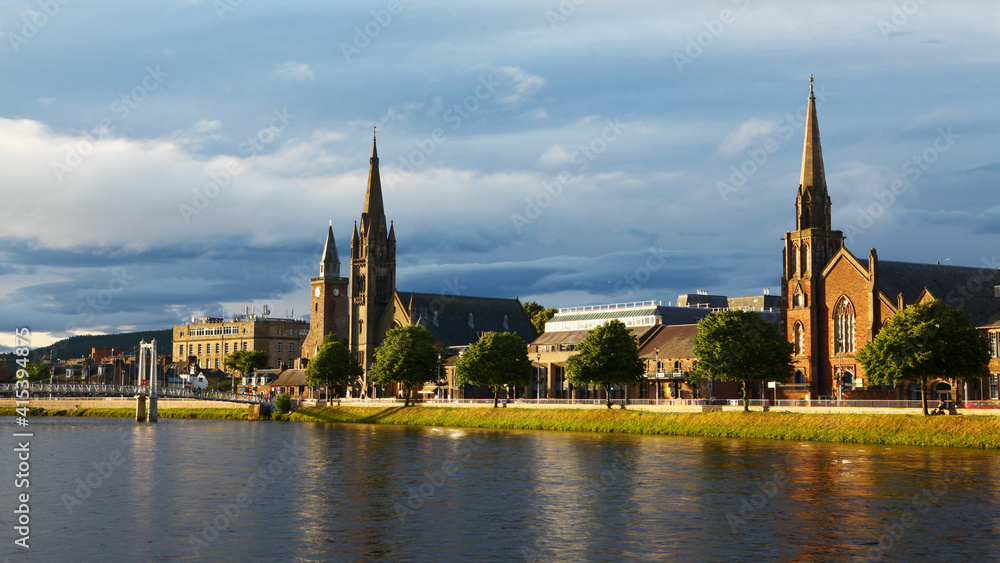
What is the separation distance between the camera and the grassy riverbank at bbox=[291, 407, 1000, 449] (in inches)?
3238

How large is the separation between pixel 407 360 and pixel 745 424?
58.9 meters

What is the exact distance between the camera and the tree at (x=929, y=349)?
8869cm

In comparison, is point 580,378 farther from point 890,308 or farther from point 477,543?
point 477,543

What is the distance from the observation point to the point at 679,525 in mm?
43969

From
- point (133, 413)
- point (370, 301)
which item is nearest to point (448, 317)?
point (370, 301)

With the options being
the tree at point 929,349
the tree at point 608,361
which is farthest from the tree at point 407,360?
the tree at point 929,349

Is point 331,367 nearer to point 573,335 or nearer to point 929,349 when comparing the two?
point 573,335

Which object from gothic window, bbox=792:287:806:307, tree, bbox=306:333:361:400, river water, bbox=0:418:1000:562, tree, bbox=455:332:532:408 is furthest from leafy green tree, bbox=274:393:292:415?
gothic window, bbox=792:287:806:307

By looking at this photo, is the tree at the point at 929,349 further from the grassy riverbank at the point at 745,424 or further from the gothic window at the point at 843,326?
the gothic window at the point at 843,326

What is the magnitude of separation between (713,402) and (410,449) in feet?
124

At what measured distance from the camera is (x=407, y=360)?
14550cm

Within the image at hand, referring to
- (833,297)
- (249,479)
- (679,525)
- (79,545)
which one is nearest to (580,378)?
(833,297)

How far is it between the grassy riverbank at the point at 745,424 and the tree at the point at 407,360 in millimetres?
5726

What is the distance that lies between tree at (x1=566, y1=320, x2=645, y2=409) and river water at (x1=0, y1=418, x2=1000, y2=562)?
1223 inches
